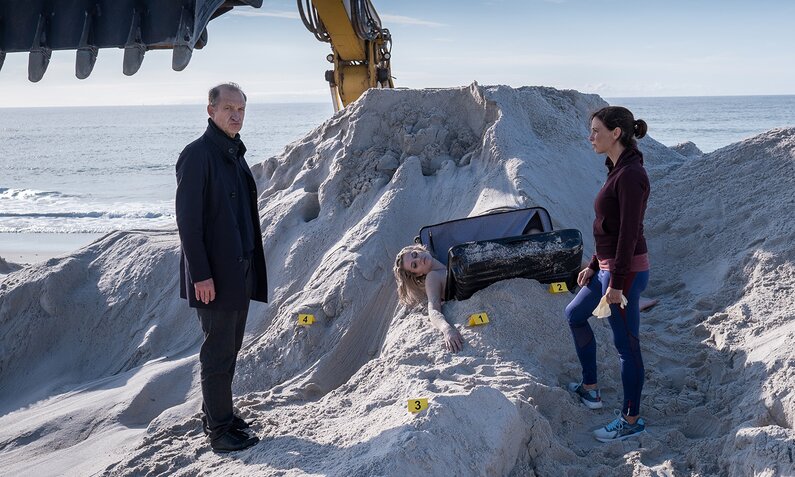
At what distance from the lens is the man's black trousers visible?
376cm

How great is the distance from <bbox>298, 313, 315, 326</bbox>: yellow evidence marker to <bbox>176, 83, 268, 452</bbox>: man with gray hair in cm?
175

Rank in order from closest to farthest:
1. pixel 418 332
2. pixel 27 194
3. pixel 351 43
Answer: pixel 418 332 → pixel 351 43 → pixel 27 194

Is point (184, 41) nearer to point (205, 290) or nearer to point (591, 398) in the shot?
point (205, 290)

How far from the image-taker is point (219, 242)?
368cm

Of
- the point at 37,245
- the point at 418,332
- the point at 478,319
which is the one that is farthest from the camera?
the point at 37,245

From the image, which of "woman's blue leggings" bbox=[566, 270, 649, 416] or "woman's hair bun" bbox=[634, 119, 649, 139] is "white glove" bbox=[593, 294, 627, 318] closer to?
"woman's blue leggings" bbox=[566, 270, 649, 416]

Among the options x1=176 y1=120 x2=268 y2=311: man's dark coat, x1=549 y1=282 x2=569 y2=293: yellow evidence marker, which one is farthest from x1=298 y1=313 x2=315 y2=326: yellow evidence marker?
x1=176 y1=120 x2=268 y2=311: man's dark coat

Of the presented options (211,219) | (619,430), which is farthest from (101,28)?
(619,430)

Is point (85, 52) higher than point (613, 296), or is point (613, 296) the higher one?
point (85, 52)

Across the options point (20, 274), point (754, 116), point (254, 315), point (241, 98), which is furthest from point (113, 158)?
point (754, 116)

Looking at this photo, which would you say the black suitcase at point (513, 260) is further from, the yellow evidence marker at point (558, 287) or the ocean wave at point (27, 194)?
the ocean wave at point (27, 194)

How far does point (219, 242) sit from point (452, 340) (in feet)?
5.30

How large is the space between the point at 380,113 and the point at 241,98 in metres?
3.96

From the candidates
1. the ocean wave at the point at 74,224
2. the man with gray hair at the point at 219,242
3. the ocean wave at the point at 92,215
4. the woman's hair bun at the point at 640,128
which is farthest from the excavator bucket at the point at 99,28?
the ocean wave at the point at 92,215
